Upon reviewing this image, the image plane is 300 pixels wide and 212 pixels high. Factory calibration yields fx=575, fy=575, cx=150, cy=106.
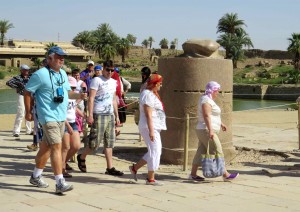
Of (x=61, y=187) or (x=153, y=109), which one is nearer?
(x=61, y=187)

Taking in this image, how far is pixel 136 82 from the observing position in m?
70.4

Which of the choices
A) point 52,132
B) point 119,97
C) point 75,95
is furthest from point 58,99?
point 119,97

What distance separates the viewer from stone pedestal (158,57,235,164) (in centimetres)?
945

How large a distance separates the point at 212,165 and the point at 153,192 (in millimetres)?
1064

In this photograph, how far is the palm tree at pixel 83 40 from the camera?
106 m

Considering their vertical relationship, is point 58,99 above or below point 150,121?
above

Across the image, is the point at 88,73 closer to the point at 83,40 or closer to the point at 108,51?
the point at 108,51

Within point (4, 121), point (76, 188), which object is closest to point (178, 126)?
point (76, 188)

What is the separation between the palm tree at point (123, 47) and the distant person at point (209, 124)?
314ft

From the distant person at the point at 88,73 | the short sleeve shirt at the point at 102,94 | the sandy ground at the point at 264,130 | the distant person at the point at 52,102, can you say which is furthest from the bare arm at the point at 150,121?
the sandy ground at the point at 264,130

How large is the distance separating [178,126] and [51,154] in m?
3.31

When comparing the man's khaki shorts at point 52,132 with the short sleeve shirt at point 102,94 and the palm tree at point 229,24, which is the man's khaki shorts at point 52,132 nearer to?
the short sleeve shirt at point 102,94

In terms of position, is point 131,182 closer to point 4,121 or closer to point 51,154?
point 51,154

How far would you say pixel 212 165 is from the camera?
765 centimetres
